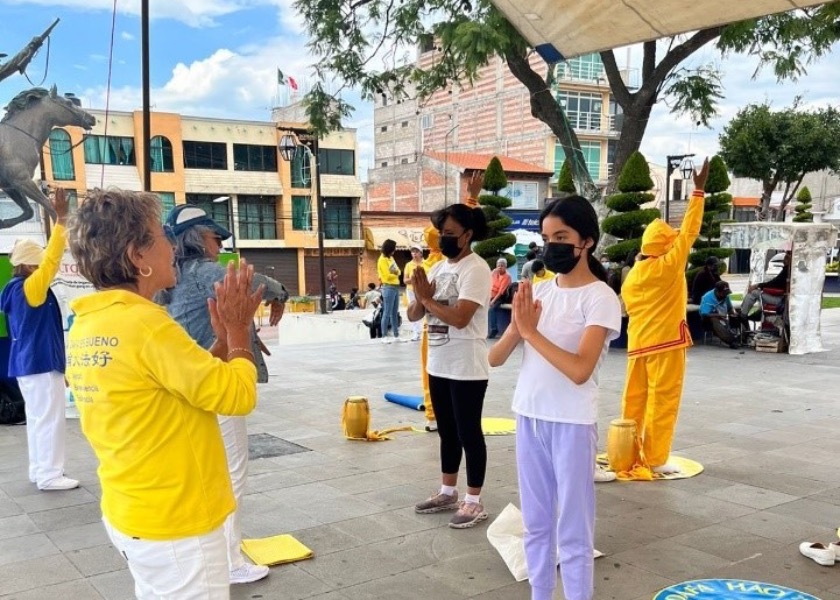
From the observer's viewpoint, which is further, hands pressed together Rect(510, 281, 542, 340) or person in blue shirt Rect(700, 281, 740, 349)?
person in blue shirt Rect(700, 281, 740, 349)

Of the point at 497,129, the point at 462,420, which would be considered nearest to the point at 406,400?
the point at 462,420

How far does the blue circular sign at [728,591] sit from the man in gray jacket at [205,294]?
76.8 inches

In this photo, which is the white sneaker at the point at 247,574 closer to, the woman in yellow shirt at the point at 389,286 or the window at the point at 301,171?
the woman in yellow shirt at the point at 389,286

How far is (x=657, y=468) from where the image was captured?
486 cm

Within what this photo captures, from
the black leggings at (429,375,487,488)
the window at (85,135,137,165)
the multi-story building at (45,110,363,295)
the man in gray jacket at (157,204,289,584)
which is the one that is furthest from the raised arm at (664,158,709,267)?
the window at (85,135,137,165)

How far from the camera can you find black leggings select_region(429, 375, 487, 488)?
3803mm

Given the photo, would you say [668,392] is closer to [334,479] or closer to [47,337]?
[334,479]

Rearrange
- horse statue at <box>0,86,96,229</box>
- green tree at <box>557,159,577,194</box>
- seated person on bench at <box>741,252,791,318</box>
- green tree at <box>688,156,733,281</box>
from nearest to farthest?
horse statue at <box>0,86,96,229</box>, seated person on bench at <box>741,252,791,318</box>, green tree at <box>557,159,577,194</box>, green tree at <box>688,156,733,281</box>

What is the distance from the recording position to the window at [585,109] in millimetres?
38131

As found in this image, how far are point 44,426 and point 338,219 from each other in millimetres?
30968

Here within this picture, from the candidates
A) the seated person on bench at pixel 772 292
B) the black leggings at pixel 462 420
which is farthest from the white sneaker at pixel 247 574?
the seated person on bench at pixel 772 292

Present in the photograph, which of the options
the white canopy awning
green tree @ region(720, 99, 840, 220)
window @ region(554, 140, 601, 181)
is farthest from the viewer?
window @ region(554, 140, 601, 181)

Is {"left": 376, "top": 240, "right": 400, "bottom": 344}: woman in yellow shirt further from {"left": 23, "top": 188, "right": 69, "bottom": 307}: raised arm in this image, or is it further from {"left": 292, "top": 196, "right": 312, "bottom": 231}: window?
{"left": 292, "top": 196, "right": 312, "bottom": 231}: window

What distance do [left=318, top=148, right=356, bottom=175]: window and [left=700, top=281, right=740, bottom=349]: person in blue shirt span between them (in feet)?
84.8
